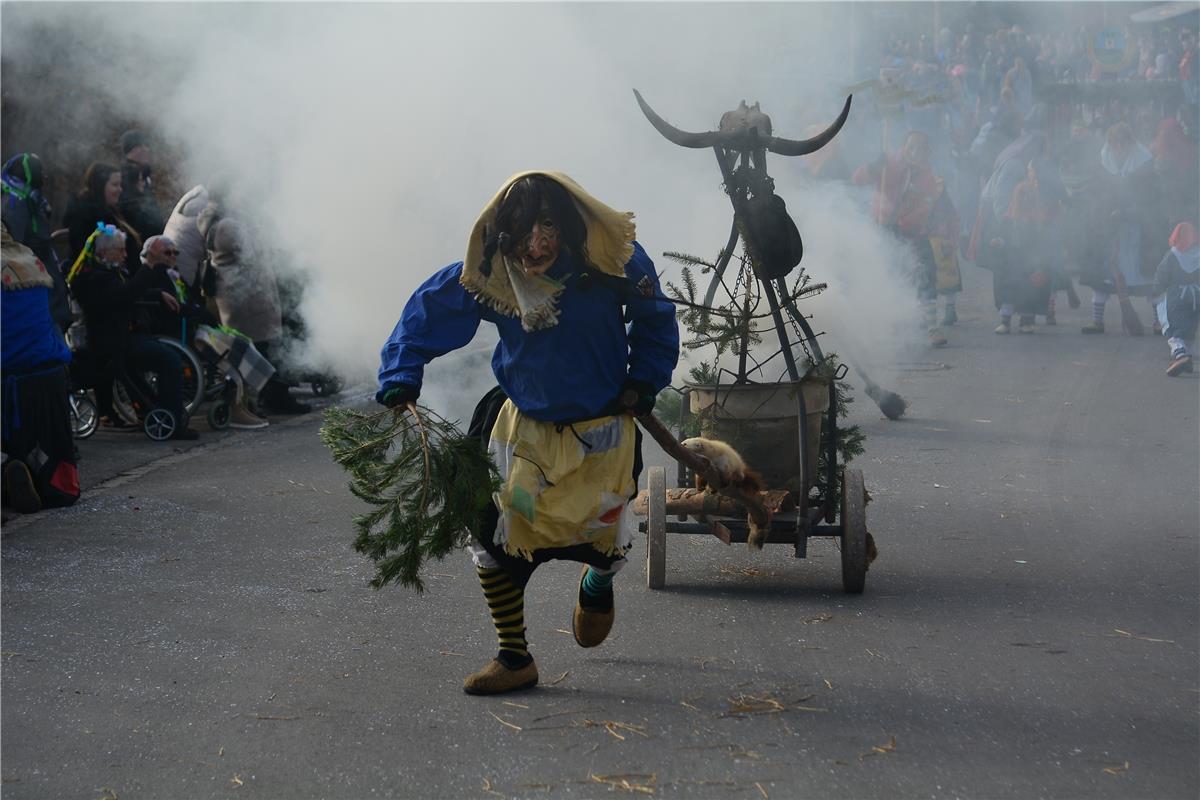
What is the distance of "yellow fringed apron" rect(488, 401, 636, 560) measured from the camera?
4.59 m

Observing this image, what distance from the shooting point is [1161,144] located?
16219 mm

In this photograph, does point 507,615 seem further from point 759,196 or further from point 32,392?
point 32,392

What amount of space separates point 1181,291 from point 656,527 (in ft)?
28.6

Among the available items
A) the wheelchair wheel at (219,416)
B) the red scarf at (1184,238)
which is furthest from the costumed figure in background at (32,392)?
the red scarf at (1184,238)

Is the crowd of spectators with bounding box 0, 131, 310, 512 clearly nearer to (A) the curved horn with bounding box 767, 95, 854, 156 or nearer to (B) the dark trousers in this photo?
(B) the dark trousers

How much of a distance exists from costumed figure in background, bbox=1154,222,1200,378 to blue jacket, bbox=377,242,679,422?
29.8 ft

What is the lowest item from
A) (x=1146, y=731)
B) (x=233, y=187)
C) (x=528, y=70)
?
(x=1146, y=731)

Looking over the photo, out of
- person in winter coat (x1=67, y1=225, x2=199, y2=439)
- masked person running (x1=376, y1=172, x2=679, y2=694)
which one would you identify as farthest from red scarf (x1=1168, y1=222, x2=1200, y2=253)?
masked person running (x1=376, y1=172, x2=679, y2=694)

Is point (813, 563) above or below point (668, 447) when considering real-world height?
below

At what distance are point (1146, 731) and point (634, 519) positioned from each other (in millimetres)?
3579

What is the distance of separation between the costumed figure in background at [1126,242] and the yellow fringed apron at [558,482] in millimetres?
12015

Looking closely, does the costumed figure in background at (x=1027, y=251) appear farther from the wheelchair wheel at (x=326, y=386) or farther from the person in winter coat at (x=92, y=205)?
the person in winter coat at (x=92, y=205)

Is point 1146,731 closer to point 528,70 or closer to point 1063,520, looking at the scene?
point 1063,520

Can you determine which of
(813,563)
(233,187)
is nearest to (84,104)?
(233,187)
